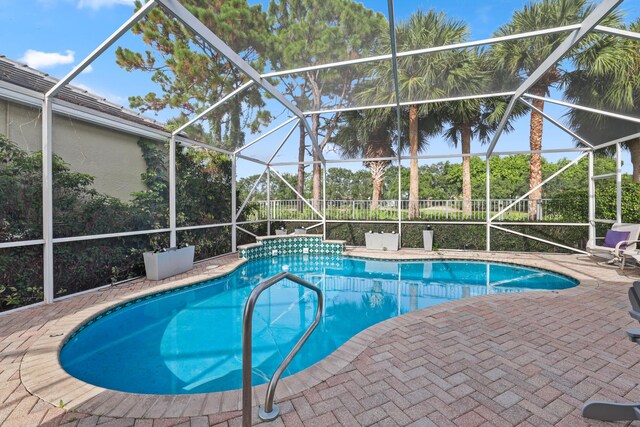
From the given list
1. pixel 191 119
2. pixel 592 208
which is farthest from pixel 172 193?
pixel 592 208

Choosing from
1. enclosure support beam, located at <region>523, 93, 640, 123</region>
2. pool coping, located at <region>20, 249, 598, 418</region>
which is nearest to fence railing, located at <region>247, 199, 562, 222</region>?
enclosure support beam, located at <region>523, 93, 640, 123</region>

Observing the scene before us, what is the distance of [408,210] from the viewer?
11.3 metres

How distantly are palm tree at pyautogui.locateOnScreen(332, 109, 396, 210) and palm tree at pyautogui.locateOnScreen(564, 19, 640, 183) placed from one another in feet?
24.0

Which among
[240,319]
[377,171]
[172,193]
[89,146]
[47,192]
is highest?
[377,171]

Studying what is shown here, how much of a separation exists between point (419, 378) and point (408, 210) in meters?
9.27

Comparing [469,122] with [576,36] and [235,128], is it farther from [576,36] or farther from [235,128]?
[235,128]

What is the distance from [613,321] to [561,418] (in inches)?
106

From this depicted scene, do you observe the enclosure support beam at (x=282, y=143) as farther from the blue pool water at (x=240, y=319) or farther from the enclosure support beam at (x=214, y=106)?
the blue pool water at (x=240, y=319)

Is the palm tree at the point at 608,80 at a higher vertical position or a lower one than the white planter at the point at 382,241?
higher

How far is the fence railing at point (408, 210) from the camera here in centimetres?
1000

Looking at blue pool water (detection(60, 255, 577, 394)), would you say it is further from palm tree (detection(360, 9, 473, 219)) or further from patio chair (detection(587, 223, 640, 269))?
palm tree (detection(360, 9, 473, 219))

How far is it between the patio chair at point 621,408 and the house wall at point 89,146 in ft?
24.1

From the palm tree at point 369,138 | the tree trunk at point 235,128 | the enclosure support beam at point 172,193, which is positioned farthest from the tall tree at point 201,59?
the palm tree at point 369,138

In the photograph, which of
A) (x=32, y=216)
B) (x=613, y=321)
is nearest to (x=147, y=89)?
(x=32, y=216)
